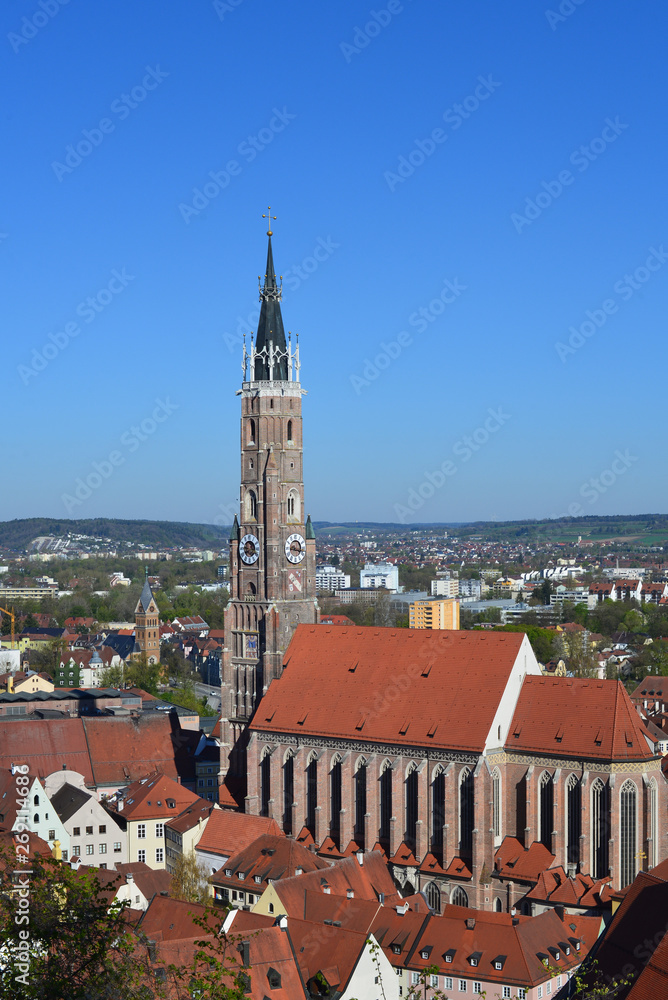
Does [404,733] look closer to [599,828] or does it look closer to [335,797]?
[335,797]

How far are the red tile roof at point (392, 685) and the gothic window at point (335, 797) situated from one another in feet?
6.17

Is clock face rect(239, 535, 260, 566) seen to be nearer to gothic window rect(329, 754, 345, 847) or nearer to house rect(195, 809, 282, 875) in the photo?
gothic window rect(329, 754, 345, 847)

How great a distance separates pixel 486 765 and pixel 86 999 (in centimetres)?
4318

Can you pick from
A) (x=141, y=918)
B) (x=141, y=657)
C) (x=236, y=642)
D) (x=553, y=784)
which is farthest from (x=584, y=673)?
(x=141, y=918)

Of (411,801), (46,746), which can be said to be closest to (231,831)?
(411,801)

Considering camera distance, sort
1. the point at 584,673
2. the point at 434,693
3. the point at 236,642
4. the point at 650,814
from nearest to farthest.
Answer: the point at 650,814 → the point at 434,693 → the point at 236,642 → the point at 584,673

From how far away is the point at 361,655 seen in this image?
75.1 meters

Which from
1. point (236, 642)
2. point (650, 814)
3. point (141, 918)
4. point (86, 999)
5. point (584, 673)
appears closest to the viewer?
point (86, 999)

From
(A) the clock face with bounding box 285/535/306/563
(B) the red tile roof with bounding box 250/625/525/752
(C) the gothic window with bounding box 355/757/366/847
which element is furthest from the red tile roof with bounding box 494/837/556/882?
(A) the clock face with bounding box 285/535/306/563

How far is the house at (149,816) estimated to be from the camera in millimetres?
76500

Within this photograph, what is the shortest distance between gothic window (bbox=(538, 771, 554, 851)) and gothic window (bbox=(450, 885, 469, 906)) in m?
4.75

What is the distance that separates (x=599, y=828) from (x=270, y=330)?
36923 mm

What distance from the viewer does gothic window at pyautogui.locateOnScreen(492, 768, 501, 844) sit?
66625 mm

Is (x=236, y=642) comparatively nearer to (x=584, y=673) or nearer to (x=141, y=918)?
(x=141, y=918)
